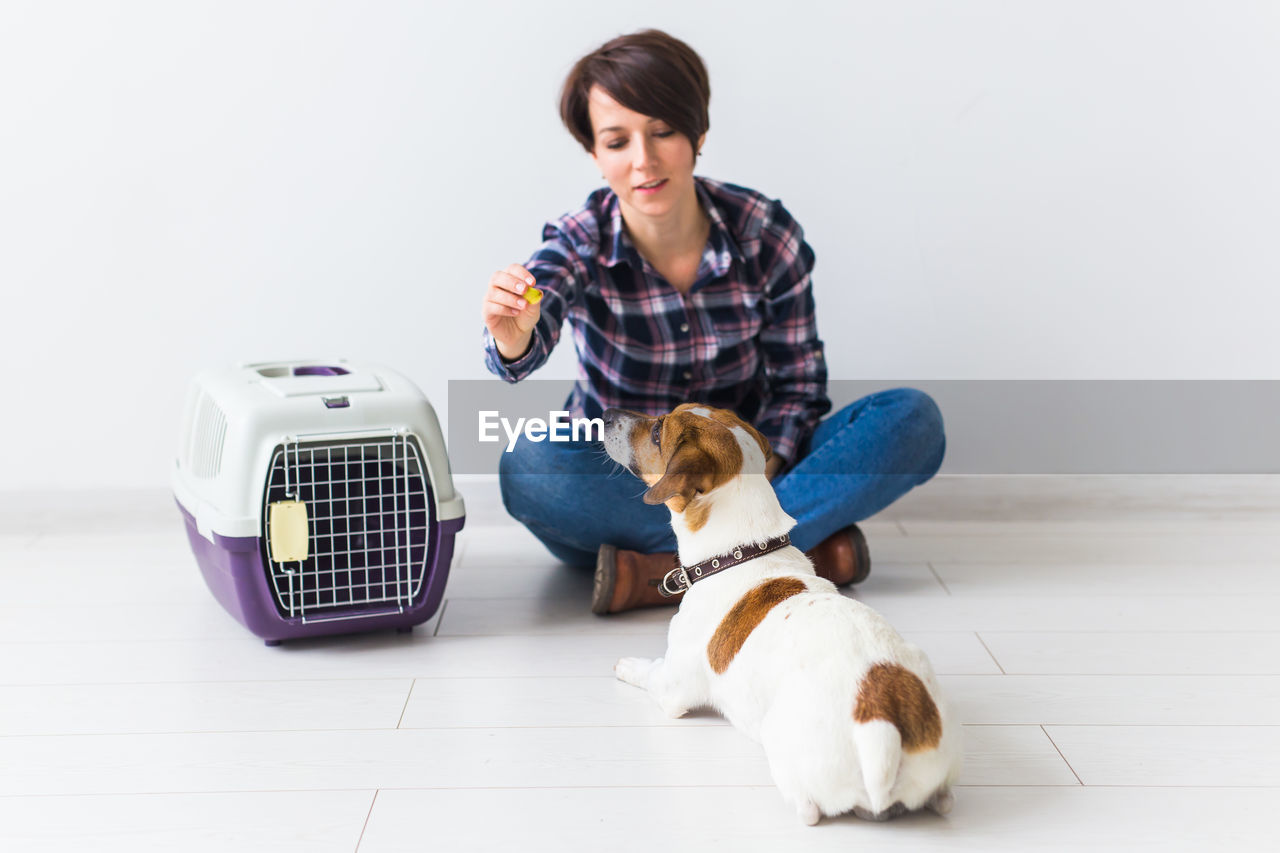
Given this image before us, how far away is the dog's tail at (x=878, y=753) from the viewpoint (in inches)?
45.8

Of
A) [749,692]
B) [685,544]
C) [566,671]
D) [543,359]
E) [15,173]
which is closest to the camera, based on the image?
[749,692]

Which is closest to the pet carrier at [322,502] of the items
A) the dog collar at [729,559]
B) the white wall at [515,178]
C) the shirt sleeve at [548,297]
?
the shirt sleeve at [548,297]

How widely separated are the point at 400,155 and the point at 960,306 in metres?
1.20

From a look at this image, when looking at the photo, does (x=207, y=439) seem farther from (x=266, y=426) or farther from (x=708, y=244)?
(x=708, y=244)

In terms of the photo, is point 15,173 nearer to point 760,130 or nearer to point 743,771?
point 760,130

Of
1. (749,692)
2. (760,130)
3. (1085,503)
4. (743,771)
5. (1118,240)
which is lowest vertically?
(1085,503)

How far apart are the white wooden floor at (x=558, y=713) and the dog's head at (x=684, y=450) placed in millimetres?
332

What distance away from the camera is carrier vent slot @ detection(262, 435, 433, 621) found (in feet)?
5.65

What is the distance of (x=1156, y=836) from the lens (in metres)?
1.23

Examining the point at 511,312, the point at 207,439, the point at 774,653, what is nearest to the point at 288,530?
the point at 207,439

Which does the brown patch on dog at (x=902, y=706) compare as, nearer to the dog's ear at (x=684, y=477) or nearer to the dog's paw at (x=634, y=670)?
the dog's ear at (x=684, y=477)

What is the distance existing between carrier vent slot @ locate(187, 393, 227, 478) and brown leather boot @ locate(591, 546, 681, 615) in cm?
63

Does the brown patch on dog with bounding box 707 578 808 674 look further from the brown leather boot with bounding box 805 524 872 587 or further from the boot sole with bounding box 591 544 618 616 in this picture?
the brown leather boot with bounding box 805 524 872 587

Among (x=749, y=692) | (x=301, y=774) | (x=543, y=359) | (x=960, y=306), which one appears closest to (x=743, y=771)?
(x=749, y=692)
